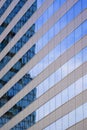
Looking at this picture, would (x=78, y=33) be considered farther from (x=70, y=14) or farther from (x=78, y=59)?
(x=70, y=14)

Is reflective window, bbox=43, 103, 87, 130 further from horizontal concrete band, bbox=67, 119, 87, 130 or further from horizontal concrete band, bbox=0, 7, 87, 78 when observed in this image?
horizontal concrete band, bbox=0, 7, 87, 78

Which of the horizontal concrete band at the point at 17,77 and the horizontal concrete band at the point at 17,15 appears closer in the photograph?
the horizontal concrete band at the point at 17,77

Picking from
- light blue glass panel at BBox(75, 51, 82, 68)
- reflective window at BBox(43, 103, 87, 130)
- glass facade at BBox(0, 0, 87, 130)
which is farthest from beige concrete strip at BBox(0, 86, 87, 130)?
light blue glass panel at BBox(75, 51, 82, 68)

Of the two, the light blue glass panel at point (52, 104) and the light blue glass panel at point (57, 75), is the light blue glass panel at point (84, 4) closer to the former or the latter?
the light blue glass panel at point (57, 75)

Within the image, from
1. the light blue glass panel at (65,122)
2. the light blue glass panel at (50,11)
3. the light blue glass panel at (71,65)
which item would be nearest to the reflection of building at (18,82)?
the light blue glass panel at (50,11)

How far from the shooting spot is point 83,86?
4725 centimetres

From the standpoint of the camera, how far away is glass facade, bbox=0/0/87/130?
161ft

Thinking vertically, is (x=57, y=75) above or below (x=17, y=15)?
below

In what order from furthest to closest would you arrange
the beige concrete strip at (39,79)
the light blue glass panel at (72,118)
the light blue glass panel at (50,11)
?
the light blue glass panel at (50,11), the beige concrete strip at (39,79), the light blue glass panel at (72,118)

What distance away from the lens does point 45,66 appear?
5631 centimetres

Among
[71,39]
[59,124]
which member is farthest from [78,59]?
[59,124]

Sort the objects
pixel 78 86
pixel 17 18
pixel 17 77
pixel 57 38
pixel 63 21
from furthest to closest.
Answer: pixel 17 18, pixel 17 77, pixel 57 38, pixel 63 21, pixel 78 86

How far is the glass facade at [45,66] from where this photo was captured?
48.9m

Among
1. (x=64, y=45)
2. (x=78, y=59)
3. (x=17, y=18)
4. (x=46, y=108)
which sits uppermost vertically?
(x=17, y=18)
